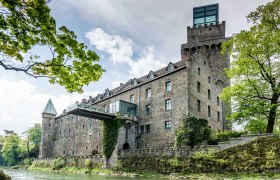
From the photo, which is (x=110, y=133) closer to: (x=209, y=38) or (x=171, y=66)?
(x=171, y=66)

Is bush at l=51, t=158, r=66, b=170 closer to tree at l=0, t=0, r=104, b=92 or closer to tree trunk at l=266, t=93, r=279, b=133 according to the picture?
tree trunk at l=266, t=93, r=279, b=133

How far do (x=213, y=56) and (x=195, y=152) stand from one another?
2203cm

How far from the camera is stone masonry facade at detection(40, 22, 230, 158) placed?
28781mm

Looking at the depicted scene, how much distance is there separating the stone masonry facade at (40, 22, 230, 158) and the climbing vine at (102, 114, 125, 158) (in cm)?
63

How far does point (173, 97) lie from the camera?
29.5 meters

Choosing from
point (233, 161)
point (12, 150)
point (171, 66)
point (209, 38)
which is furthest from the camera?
point (12, 150)

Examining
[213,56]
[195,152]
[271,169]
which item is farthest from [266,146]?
[213,56]

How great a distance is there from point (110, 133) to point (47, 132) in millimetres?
33074

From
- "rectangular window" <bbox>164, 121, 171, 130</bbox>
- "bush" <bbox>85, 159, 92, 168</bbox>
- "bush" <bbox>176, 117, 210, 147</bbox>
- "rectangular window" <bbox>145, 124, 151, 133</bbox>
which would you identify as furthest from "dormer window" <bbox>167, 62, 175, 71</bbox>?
"bush" <bbox>85, 159, 92, 168</bbox>

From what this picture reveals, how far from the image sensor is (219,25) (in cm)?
3984

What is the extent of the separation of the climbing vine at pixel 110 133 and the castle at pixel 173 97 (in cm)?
63

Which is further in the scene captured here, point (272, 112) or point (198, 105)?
point (198, 105)

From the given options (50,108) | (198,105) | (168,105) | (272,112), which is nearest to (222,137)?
(272,112)

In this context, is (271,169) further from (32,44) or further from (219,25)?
(219,25)
